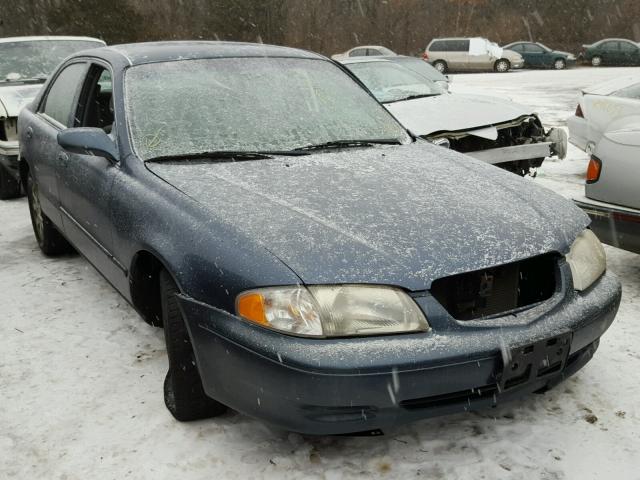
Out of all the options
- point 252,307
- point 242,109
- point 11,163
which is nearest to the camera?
point 252,307

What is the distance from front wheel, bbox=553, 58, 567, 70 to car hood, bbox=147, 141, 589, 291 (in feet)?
104

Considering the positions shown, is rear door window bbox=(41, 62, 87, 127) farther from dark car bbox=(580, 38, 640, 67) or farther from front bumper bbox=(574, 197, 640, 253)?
dark car bbox=(580, 38, 640, 67)

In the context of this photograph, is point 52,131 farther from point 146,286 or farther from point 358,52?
point 358,52

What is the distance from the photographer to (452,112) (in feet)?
22.9

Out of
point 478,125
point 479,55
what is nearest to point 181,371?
point 478,125

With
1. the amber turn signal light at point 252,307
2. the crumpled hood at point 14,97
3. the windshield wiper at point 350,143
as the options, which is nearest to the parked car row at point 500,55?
the crumpled hood at point 14,97

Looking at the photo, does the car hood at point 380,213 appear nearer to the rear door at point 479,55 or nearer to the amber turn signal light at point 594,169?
the amber turn signal light at point 594,169

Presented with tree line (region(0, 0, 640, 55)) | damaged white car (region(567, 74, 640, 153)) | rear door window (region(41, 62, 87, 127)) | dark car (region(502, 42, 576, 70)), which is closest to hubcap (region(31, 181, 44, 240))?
rear door window (region(41, 62, 87, 127))

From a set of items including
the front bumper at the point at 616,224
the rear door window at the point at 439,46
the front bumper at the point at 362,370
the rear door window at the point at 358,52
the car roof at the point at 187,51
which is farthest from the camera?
the rear door window at the point at 439,46

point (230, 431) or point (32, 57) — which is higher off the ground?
point (32, 57)

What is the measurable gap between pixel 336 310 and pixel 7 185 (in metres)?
5.80

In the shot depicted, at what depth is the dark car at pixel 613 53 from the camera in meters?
32.5

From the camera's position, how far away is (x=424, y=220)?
2.71 metres

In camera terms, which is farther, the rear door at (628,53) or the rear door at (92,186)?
the rear door at (628,53)
